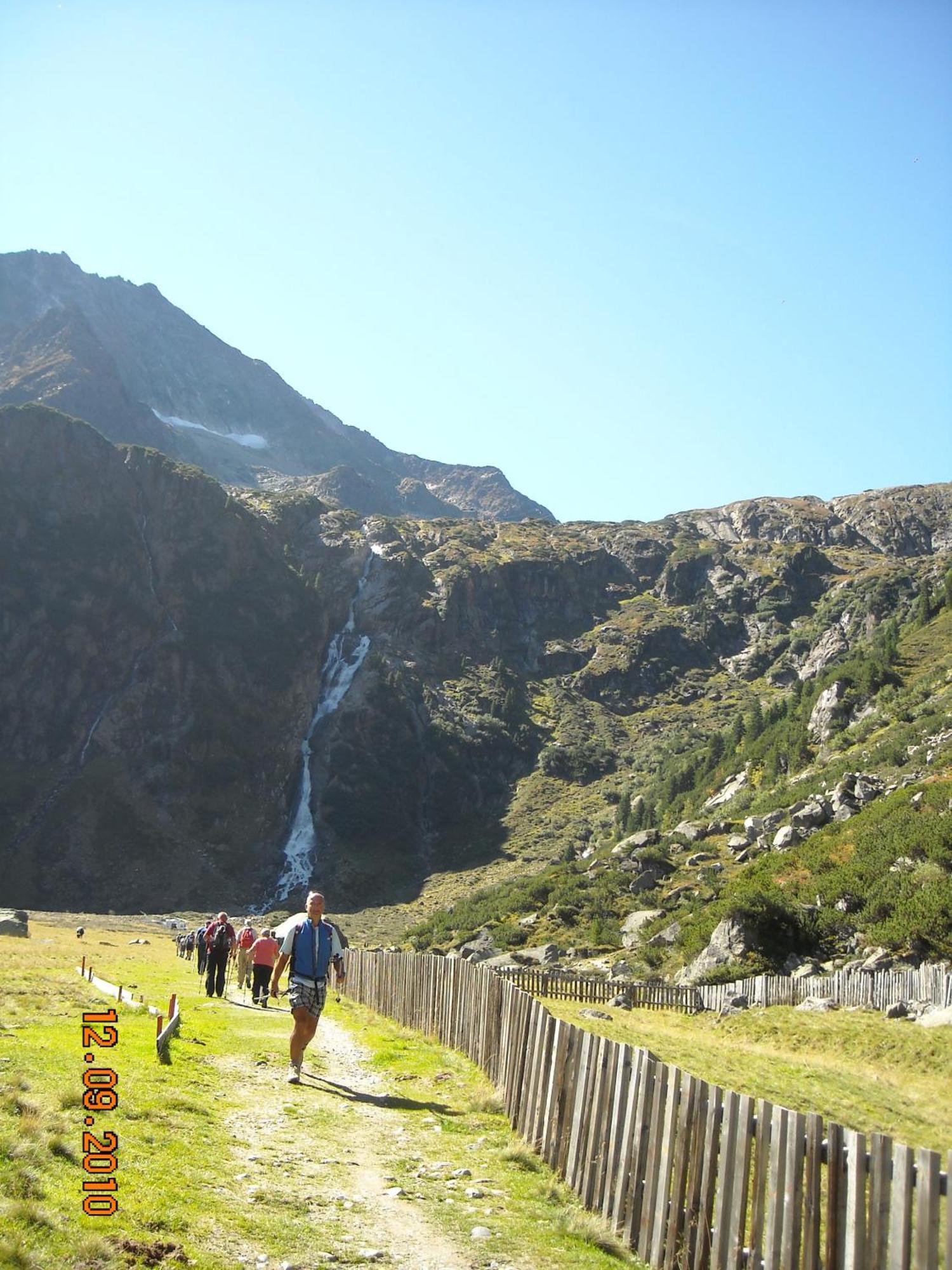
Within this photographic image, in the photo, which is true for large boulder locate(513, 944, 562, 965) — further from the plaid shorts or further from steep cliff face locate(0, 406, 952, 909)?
steep cliff face locate(0, 406, 952, 909)

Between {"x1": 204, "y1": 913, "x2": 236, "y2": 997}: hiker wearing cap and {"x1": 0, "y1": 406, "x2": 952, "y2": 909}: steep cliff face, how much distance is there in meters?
76.8

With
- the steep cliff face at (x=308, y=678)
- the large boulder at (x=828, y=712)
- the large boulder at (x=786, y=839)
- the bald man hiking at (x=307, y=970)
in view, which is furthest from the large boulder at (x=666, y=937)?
the steep cliff face at (x=308, y=678)

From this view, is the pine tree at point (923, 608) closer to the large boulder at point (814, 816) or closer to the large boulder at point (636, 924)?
the large boulder at point (814, 816)

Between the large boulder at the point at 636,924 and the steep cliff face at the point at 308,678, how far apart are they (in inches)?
1897

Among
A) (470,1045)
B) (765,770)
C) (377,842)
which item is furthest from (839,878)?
(377,842)

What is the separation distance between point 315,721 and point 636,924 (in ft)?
290

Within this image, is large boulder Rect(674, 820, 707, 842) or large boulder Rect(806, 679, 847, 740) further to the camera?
large boulder Rect(806, 679, 847, 740)

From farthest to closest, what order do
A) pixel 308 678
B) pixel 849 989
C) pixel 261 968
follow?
pixel 308 678 < pixel 849 989 < pixel 261 968

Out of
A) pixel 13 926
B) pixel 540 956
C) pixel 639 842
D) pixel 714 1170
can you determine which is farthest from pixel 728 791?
pixel 714 1170

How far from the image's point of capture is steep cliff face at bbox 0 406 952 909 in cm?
10938

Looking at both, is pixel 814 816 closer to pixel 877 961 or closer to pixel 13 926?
pixel 877 961

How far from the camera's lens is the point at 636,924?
49.1 m
